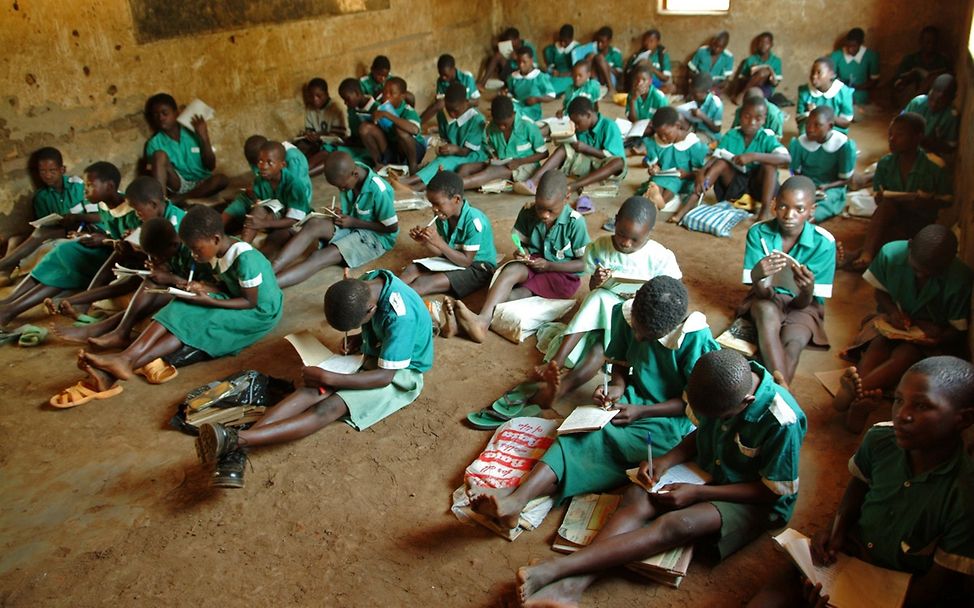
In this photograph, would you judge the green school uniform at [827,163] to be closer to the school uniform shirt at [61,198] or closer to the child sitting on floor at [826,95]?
the child sitting on floor at [826,95]

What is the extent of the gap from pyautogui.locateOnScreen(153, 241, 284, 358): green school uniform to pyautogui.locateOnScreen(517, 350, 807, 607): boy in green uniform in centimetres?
231

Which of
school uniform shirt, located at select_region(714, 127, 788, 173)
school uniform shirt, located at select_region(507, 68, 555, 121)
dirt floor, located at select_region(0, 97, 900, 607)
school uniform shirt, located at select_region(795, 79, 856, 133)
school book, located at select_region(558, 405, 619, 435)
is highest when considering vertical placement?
school uniform shirt, located at select_region(507, 68, 555, 121)

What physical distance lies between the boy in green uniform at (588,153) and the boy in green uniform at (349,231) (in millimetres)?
1411

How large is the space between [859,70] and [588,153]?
377cm

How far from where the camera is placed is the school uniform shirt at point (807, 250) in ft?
12.2

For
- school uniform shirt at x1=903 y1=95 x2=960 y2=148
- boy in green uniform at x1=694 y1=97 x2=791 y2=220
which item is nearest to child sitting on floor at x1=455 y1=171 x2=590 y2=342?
boy in green uniform at x1=694 y1=97 x2=791 y2=220

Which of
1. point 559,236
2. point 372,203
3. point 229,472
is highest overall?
point 372,203

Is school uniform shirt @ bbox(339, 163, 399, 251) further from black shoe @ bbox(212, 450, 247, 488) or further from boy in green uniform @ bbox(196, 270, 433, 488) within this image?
black shoe @ bbox(212, 450, 247, 488)

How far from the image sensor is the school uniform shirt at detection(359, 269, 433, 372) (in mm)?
3297

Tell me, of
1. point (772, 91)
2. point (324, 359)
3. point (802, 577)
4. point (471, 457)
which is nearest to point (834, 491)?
point (802, 577)

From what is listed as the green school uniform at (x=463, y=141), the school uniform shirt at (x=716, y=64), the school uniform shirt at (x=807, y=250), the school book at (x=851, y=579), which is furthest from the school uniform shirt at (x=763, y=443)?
the school uniform shirt at (x=716, y=64)

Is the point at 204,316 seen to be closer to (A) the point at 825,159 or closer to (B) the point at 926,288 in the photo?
(B) the point at 926,288

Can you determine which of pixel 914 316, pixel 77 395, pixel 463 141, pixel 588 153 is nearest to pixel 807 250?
pixel 914 316

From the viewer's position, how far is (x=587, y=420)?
2834mm
